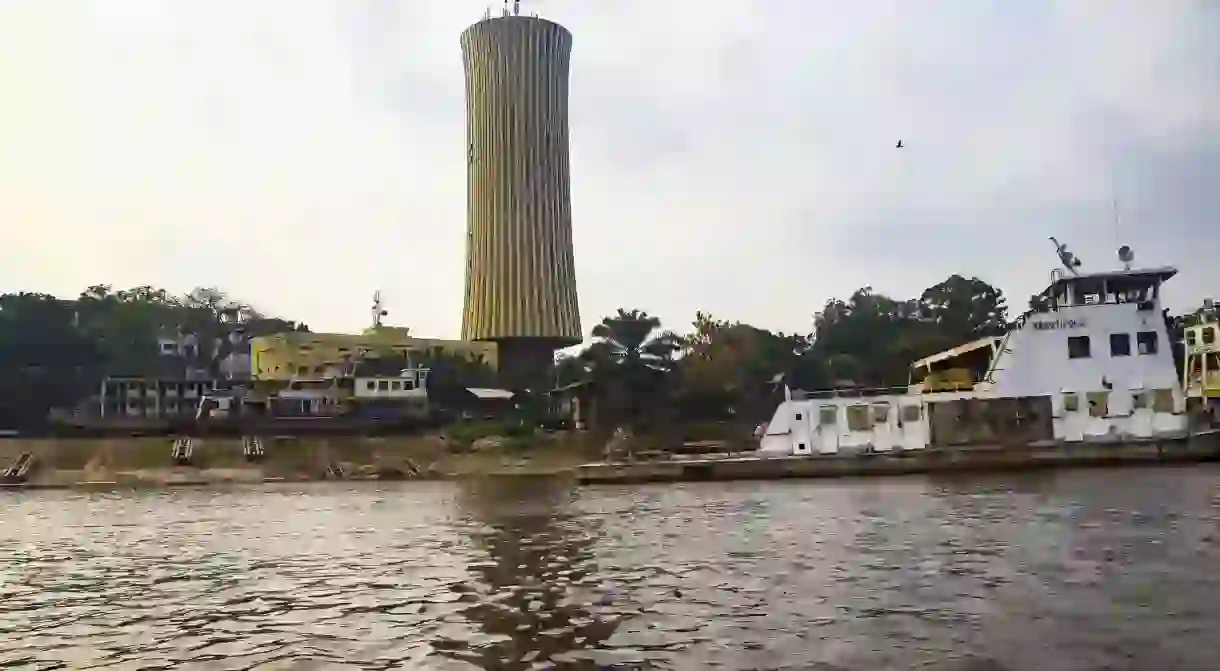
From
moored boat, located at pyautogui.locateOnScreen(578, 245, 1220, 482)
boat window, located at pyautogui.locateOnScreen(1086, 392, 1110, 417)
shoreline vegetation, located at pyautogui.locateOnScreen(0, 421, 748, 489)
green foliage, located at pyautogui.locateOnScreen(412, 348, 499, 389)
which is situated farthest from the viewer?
green foliage, located at pyautogui.locateOnScreen(412, 348, 499, 389)

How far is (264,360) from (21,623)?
217 feet

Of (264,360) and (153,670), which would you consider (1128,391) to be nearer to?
(153,670)

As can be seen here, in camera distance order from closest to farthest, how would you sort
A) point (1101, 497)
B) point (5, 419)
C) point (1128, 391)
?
point (1101, 497)
point (1128, 391)
point (5, 419)

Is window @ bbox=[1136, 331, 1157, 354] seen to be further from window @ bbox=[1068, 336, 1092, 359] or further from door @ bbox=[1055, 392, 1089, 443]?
door @ bbox=[1055, 392, 1089, 443]

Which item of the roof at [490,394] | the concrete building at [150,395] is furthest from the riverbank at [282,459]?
the concrete building at [150,395]

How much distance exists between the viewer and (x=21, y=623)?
11.6 m

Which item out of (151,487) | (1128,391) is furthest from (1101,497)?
(151,487)

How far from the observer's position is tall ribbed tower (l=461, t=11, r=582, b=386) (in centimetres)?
8294

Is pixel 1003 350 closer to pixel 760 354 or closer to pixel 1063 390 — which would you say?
pixel 1063 390

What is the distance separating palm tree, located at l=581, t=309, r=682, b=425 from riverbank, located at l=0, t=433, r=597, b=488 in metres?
4.80

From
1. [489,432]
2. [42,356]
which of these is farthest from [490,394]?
[42,356]

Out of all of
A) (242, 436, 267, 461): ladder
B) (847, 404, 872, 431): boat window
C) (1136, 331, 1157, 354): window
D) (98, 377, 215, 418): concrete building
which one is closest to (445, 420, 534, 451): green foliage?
(242, 436, 267, 461): ladder

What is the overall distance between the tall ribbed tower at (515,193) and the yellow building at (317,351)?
569 centimetres

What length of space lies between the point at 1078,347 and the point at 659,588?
24731mm
